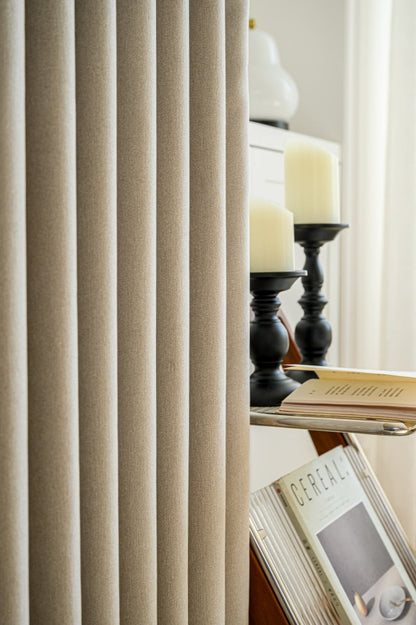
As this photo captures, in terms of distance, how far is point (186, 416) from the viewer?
81 cm

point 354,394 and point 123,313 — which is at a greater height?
point 123,313

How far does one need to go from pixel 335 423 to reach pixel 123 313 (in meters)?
0.31

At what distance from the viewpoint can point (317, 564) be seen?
102 centimetres

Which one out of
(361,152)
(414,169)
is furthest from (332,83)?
(414,169)

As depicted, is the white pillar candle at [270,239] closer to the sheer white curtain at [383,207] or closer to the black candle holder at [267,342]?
the black candle holder at [267,342]

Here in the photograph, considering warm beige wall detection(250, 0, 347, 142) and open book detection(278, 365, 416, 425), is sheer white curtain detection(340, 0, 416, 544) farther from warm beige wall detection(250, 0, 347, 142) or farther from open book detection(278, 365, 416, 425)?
open book detection(278, 365, 416, 425)

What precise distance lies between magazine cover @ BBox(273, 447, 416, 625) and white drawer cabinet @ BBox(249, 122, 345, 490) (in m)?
0.63

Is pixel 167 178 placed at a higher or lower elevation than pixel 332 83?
lower

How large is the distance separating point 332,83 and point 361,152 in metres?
0.39

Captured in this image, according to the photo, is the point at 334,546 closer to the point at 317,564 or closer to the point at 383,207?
the point at 317,564

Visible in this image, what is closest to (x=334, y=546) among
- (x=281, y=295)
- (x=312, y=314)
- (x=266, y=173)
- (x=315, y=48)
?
(x=312, y=314)

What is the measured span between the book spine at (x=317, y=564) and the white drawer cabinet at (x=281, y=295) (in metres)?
0.75

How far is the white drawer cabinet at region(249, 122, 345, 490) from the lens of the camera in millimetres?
1702

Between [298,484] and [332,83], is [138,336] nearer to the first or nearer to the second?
[298,484]
